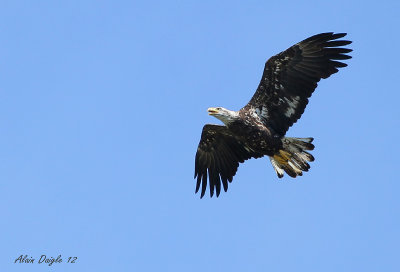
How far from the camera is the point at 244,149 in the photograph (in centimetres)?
2003

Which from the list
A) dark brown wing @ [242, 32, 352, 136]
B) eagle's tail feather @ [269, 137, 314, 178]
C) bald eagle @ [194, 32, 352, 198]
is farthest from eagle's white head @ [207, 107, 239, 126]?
eagle's tail feather @ [269, 137, 314, 178]

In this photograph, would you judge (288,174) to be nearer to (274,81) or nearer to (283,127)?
(283,127)

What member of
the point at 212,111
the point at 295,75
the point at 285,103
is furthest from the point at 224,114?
the point at 295,75

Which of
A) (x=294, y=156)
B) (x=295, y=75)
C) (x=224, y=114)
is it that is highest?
(x=295, y=75)

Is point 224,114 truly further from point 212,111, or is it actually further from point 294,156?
point 294,156

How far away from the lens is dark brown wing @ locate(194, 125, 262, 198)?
20.1 metres

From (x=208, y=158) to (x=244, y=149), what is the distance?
1.27 meters

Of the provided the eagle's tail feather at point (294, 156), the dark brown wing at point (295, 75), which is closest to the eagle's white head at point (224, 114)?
the dark brown wing at point (295, 75)

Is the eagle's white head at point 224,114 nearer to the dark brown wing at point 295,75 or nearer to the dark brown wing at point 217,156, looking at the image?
the dark brown wing at point 295,75

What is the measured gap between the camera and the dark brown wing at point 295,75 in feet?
59.8

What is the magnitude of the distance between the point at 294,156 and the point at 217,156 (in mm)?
2555

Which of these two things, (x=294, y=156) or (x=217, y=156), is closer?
(x=294, y=156)

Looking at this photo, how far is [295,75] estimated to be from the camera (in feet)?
60.5

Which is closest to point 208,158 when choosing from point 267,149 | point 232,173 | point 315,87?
point 232,173
